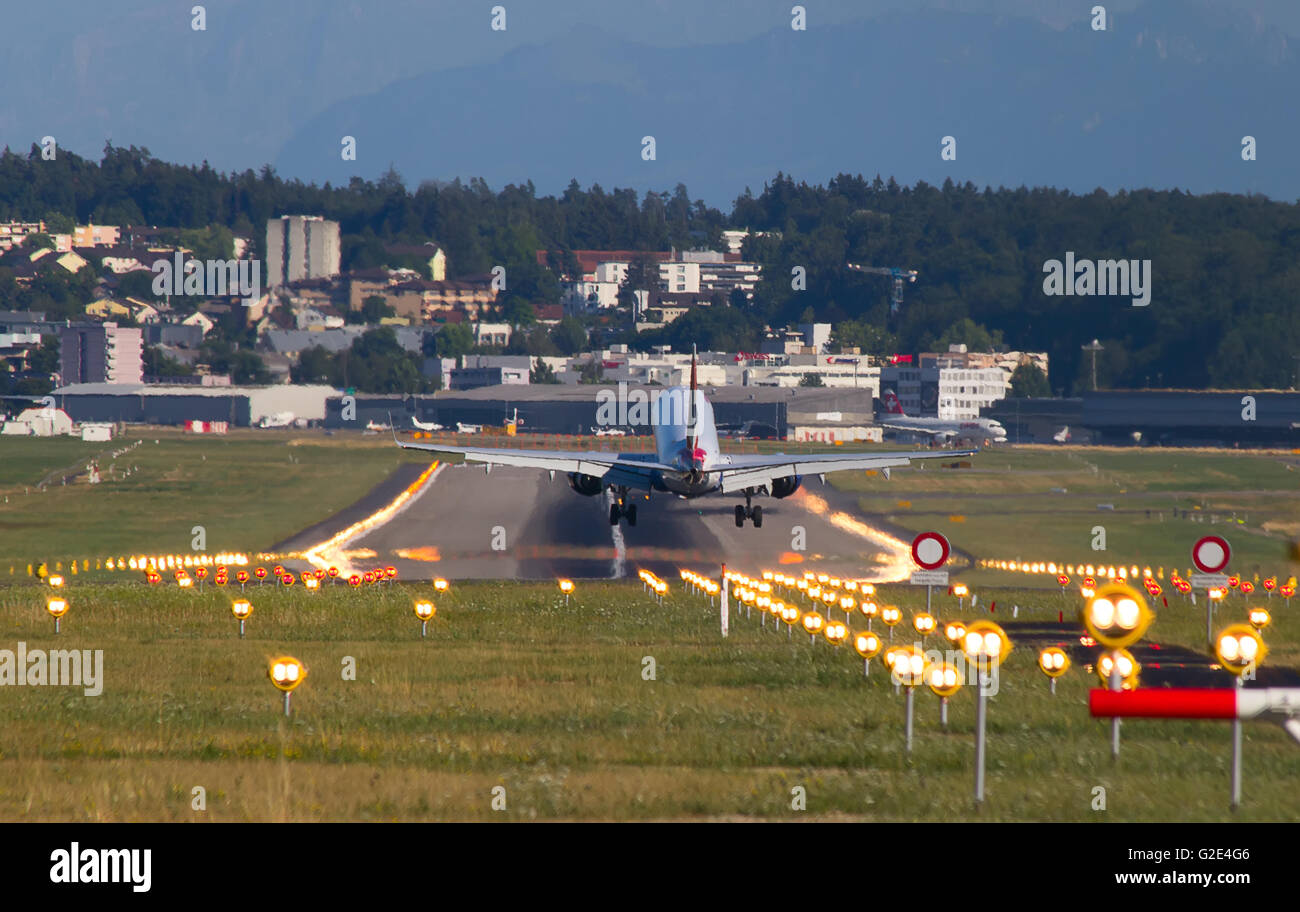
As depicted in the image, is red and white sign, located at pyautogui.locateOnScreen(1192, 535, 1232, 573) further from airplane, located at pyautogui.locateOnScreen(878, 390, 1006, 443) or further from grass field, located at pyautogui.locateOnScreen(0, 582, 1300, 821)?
airplane, located at pyautogui.locateOnScreen(878, 390, 1006, 443)

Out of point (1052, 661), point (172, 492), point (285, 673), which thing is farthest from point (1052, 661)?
point (172, 492)

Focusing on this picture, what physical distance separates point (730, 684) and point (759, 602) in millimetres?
14315

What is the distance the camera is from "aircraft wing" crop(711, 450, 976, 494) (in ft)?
226

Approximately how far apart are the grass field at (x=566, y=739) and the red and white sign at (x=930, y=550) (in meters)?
2.67

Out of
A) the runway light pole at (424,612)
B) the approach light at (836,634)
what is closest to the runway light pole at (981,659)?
the approach light at (836,634)

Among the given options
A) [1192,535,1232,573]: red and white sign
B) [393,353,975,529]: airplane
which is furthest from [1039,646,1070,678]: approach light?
[393,353,975,529]: airplane

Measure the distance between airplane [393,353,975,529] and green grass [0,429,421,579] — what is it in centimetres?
1538

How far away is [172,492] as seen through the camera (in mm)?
101938

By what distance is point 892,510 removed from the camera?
91.6 m

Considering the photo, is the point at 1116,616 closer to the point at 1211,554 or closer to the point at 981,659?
the point at 981,659
